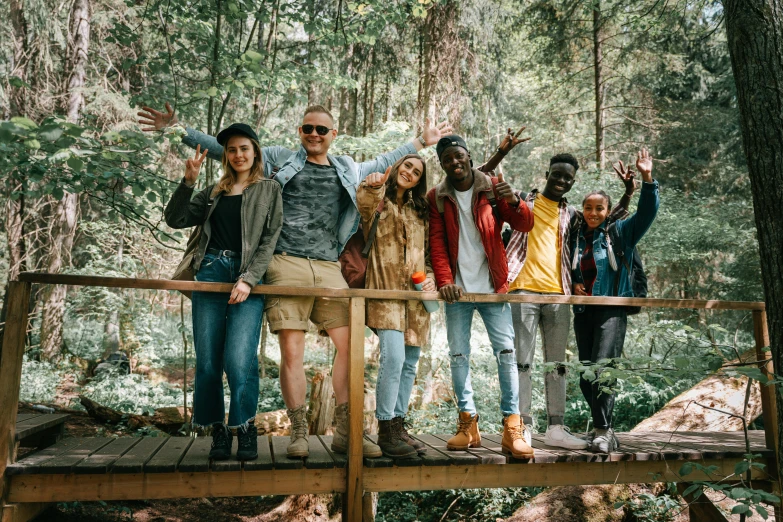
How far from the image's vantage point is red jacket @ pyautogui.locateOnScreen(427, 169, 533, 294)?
417 centimetres

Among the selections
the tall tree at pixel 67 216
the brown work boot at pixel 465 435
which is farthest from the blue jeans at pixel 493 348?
the tall tree at pixel 67 216

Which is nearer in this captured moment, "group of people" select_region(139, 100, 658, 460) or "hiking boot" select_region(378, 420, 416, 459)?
"group of people" select_region(139, 100, 658, 460)

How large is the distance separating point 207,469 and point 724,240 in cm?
1067

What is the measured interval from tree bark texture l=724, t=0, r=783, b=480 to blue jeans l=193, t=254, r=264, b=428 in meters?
3.06

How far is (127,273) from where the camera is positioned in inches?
418

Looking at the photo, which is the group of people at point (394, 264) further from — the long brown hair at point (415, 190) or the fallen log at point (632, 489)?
the fallen log at point (632, 489)

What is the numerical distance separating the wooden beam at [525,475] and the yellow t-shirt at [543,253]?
1.36 metres

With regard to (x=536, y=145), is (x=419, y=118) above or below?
Result: below

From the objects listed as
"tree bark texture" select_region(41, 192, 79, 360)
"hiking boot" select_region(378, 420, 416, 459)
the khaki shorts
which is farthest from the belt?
"tree bark texture" select_region(41, 192, 79, 360)

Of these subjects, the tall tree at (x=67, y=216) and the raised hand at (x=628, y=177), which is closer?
the raised hand at (x=628, y=177)

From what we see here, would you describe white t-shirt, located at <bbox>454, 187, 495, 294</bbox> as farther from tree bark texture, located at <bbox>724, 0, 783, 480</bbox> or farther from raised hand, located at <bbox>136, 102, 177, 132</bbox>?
raised hand, located at <bbox>136, 102, 177, 132</bbox>

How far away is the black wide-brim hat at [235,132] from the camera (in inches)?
146

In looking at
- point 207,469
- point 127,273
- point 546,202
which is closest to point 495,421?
point 546,202

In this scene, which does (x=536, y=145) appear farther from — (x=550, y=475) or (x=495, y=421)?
(x=550, y=475)
